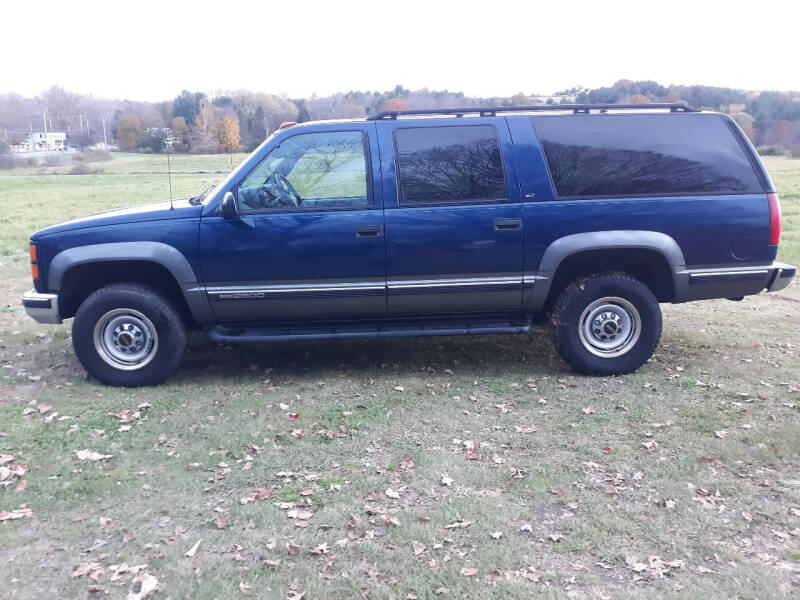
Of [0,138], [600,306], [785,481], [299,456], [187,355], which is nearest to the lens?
[785,481]

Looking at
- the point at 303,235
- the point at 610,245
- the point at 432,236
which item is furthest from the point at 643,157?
the point at 303,235

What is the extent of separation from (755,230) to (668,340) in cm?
157

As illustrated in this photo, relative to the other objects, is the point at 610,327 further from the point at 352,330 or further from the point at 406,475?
the point at 406,475

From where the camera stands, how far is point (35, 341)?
702cm

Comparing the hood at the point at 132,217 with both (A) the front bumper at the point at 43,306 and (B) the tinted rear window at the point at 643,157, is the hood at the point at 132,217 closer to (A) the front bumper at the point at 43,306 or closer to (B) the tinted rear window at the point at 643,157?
(A) the front bumper at the point at 43,306

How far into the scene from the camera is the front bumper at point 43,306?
18.3 ft

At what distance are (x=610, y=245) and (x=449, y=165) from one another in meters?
1.41

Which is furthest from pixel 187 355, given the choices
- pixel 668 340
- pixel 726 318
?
pixel 726 318

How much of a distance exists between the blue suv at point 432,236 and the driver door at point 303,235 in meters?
0.01

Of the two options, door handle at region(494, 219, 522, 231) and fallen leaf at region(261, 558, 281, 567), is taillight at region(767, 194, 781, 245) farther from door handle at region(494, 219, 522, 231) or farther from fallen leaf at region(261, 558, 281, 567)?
fallen leaf at region(261, 558, 281, 567)

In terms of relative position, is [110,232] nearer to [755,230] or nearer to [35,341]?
[35,341]

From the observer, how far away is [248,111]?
12.0 m

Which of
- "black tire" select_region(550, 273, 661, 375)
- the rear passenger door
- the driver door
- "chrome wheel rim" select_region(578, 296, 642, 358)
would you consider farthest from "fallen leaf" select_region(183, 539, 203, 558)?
"chrome wheel rim" select_region(578, 296, 642, 358)

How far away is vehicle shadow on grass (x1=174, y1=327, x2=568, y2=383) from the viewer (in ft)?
20.1
